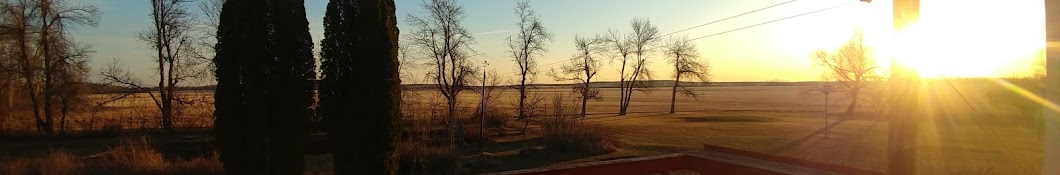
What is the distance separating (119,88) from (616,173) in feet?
81.2

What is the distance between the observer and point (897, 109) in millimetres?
6215

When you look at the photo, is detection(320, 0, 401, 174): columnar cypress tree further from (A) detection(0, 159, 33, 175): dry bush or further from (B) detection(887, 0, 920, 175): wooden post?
(B) detection(887, 0, 920, 175): wooden post

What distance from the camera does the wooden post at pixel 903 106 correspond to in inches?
237

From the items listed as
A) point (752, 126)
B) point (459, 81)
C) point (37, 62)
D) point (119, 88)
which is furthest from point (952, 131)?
point (37, 62)

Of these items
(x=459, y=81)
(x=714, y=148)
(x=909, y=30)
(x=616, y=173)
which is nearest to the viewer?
(x=616, y=173)

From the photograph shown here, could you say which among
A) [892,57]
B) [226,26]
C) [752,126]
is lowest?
[752,126]

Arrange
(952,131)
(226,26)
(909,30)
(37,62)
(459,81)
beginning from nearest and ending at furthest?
(909,30), (226,26), (37,62), (952,131), (459,81)

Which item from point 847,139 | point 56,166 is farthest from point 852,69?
point 56,166

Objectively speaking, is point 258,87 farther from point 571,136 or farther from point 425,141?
point 571,136

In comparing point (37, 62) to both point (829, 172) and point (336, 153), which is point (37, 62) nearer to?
point (336, 153)

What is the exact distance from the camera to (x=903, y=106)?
6.16 meters

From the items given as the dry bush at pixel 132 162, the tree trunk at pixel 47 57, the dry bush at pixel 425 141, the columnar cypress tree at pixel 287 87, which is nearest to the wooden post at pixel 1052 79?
the dry bush at pixel 425 141

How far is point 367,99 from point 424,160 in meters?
2.85

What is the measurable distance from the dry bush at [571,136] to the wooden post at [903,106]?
1146cm
